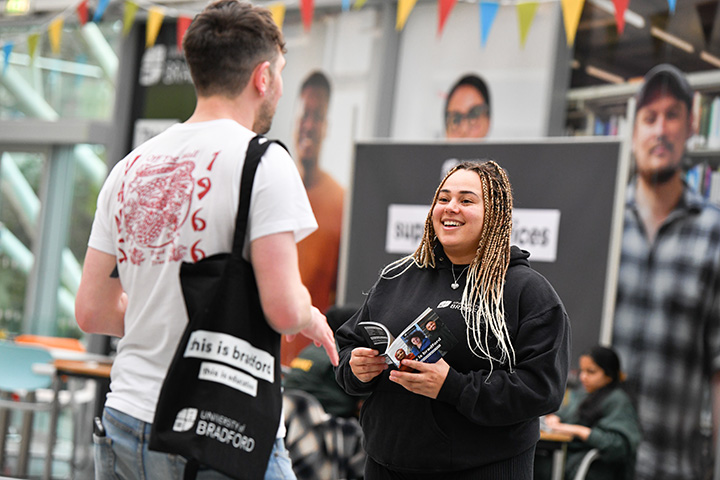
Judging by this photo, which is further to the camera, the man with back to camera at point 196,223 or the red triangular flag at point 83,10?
the red triangular flag at point 83,10

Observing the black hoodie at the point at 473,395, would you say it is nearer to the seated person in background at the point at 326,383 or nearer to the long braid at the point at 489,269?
the long braid at the point at 489,269

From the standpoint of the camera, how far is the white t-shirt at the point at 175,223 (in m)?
1.48

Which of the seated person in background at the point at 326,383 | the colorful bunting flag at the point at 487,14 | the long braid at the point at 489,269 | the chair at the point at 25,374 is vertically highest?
the colorful bunting flag at the point at 487,14

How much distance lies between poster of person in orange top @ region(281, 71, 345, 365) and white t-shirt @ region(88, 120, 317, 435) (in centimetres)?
523

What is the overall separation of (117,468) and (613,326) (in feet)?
15.5

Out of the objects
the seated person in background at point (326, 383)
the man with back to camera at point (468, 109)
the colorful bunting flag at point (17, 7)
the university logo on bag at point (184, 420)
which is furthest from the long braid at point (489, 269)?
the colorful bunting flag at point (17, 7)

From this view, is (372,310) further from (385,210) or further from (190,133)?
(385,210)

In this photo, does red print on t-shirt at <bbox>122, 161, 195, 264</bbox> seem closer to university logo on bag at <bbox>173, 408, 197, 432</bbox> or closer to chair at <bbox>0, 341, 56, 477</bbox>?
university logo on bag at <bbox>173, 408, 197, 432</bbox>

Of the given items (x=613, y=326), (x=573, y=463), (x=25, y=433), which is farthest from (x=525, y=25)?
(x=25, y=433)

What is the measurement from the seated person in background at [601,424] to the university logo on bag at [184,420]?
3.49 metres

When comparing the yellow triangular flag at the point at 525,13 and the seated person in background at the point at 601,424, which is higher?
the yellow triangular flag at the point at 525,13

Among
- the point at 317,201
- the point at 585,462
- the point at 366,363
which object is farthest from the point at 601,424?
the point at 317,201

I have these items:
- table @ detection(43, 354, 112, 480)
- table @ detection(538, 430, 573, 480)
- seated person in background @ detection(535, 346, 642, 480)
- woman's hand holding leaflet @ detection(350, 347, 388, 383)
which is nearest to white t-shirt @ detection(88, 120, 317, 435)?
woman's hand holding leaflet @ detection(350, 347, 388, 383)

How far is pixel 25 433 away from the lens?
5.70m
